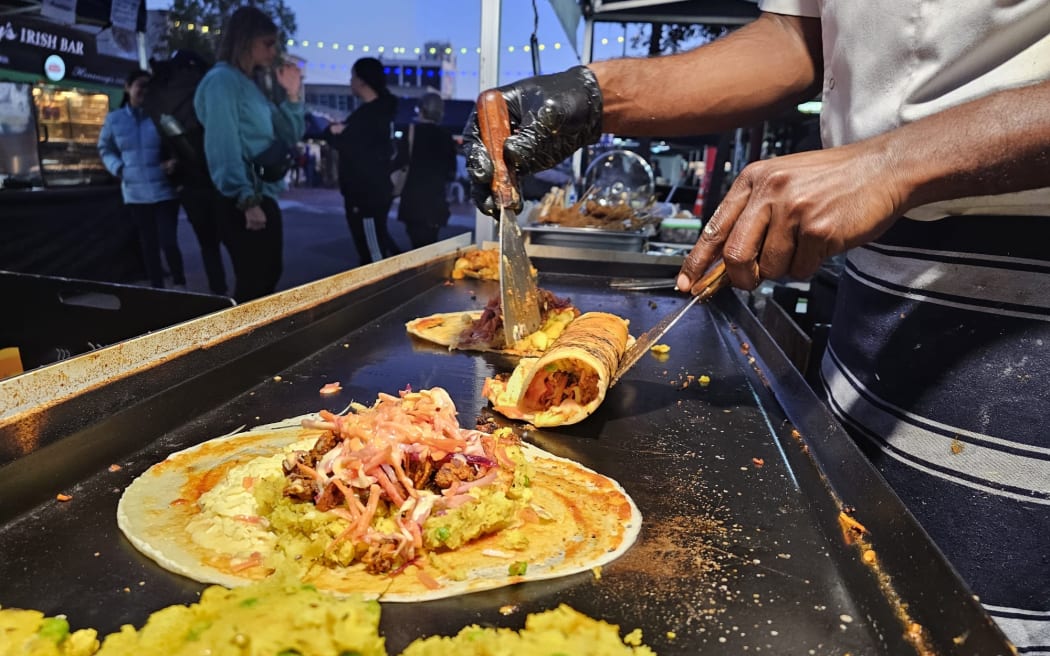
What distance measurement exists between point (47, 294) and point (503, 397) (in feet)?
6.74

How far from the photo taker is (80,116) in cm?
905

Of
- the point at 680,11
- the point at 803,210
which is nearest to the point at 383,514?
the point at 803,210

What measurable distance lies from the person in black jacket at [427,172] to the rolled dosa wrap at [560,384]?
257 inches

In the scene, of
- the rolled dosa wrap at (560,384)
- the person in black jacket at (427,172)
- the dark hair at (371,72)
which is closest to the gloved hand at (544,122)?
the rolled dosa wrap at (560,384)

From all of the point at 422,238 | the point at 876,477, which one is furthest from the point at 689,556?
the point at 422,238

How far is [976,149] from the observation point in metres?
1.43

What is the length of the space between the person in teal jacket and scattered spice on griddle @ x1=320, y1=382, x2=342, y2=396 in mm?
4178

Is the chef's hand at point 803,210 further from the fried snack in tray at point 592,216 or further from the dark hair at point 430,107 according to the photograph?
the dark hair at point 430,107

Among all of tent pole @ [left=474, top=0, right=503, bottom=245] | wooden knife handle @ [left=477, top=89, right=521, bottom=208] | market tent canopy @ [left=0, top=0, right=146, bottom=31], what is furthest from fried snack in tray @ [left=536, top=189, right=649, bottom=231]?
market tent canopy @ [left=0, top=0, right=146, bottom=31]

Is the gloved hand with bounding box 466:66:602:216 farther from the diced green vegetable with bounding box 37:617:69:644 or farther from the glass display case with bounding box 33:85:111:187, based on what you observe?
the glass display case with bounding box 33:85:111:187

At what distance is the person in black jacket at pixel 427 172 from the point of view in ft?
29.1

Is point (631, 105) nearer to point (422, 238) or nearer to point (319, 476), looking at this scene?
point (319, 476)

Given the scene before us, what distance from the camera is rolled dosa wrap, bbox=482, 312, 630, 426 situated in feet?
7.88

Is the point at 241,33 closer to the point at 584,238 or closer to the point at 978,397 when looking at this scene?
the point at 584,238
